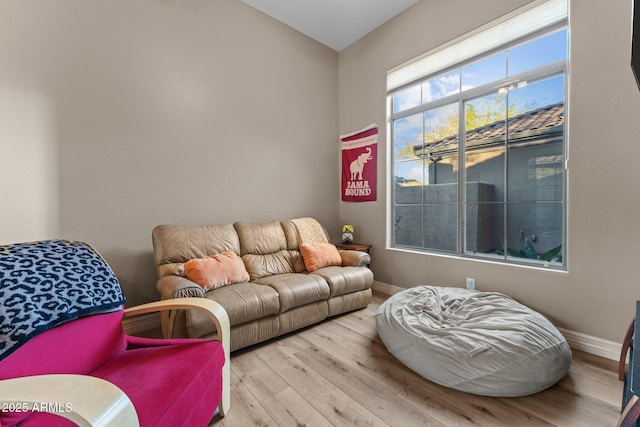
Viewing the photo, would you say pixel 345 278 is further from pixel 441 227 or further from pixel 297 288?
pixel 441 227

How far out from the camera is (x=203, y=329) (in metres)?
1.77

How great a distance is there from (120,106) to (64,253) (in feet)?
5.32

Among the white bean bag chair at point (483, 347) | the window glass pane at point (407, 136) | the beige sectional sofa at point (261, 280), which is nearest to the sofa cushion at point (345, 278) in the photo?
the beige sectional sofa at point (261, 280)

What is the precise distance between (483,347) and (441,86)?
2652 mm

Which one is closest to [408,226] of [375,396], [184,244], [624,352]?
[624,352]

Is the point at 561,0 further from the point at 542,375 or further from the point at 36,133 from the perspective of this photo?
the point at 36,133

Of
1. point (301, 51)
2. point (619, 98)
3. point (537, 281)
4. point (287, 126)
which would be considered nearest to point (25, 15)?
point (287, 126)

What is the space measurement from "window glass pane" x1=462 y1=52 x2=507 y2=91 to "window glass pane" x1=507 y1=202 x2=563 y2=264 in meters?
1.25

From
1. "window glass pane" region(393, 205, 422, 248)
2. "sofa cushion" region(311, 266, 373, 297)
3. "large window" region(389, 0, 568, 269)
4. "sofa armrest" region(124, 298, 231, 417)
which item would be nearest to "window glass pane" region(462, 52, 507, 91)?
"large window" region(389, 0, 568, 269)

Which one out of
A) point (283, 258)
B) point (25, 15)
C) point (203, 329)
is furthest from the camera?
point (283, 258)

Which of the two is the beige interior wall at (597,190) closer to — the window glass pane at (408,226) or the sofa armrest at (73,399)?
the window glass pane at (408,226)

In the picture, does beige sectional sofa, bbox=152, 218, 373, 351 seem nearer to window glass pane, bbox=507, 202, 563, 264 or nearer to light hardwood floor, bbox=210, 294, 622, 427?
light hardwood floor, bbox=210, 294, 622, 427

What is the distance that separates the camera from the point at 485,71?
8.67 feet

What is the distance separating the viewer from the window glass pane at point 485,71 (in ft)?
8.32
